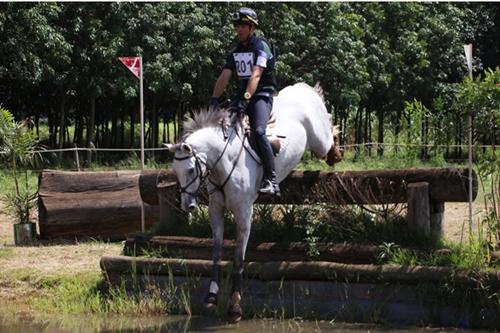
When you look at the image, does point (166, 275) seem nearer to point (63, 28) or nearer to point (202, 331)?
point (202, 331)

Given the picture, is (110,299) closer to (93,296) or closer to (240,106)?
(93,296)

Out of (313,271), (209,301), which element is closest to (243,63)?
(313,271)

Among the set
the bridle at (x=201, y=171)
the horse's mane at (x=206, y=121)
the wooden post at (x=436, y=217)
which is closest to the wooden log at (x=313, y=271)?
the wooden post at (x=436, y=217)

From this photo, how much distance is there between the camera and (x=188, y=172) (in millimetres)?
7961

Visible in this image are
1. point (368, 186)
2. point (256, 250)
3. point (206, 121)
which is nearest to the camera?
point (206, 121)

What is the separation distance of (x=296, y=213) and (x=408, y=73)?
1025 inches

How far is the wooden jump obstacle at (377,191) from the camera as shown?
868 cm

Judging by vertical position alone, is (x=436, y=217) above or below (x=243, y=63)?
below

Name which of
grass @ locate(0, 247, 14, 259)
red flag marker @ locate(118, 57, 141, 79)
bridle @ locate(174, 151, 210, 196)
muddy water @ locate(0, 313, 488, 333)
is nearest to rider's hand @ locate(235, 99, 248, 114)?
bridle @ locate(174, 151, 210, 196)

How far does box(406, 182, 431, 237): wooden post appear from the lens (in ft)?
28.5

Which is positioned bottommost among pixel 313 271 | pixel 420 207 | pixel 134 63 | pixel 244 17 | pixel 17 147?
pixel 313 271

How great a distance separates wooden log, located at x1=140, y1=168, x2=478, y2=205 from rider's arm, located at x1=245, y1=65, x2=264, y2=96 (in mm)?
1516

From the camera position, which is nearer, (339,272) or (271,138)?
(339,272)

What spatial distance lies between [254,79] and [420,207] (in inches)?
84.6
